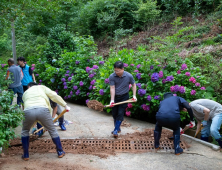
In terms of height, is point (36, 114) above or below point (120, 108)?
above

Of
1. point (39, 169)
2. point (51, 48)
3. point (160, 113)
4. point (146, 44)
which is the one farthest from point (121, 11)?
point (39, 169)

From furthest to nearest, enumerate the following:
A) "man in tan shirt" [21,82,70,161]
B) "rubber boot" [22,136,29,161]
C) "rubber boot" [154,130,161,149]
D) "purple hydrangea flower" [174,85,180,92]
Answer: "purple hydrangea flower" [174,85,180,92] < "rubber boot" [154,130,161,149] < "rubber boot" [22,136,29,161] < "man in tan shirt" [21,82,70,161]

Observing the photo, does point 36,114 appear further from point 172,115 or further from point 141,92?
point 141,92

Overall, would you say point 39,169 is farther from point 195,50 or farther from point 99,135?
point 195,50

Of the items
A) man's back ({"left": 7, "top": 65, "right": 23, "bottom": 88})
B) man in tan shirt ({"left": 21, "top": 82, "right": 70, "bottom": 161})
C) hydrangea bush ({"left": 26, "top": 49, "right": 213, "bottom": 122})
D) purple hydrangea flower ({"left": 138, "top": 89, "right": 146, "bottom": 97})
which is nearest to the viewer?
man in tan shirt ({"left": 21, "top": 82, "right": 70, "bottom": 161})

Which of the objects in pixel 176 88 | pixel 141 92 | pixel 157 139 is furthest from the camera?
pixel 141 92

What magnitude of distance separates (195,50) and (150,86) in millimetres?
3600

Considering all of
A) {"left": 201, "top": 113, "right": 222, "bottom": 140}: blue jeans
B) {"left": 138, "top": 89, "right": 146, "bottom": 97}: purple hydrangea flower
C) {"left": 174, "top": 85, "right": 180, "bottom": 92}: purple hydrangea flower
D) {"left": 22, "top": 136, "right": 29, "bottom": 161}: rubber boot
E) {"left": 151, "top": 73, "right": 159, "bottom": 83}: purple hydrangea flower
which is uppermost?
{"left": 151, "top": 73, "right": 159, "bottom": 83}: purple hydrangea flower

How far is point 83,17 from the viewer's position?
50.9 ft

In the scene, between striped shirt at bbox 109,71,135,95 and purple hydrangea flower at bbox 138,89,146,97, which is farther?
purple hydrangea flower at bbox 138,89,146,97

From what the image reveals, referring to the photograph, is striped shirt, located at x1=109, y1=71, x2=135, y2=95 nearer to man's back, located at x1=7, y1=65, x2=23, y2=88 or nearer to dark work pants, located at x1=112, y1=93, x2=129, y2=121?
dark work pants, located at x1=112, y1=93, x2=129, y2=121

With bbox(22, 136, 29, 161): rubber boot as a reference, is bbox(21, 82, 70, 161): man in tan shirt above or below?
above

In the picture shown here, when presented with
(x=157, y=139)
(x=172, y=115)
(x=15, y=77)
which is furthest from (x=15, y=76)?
(x=172, y=115)

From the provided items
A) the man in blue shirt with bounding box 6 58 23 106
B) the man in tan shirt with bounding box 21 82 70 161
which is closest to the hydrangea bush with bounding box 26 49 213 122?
the man in blue shirt with bounding box 6 58 23 106
